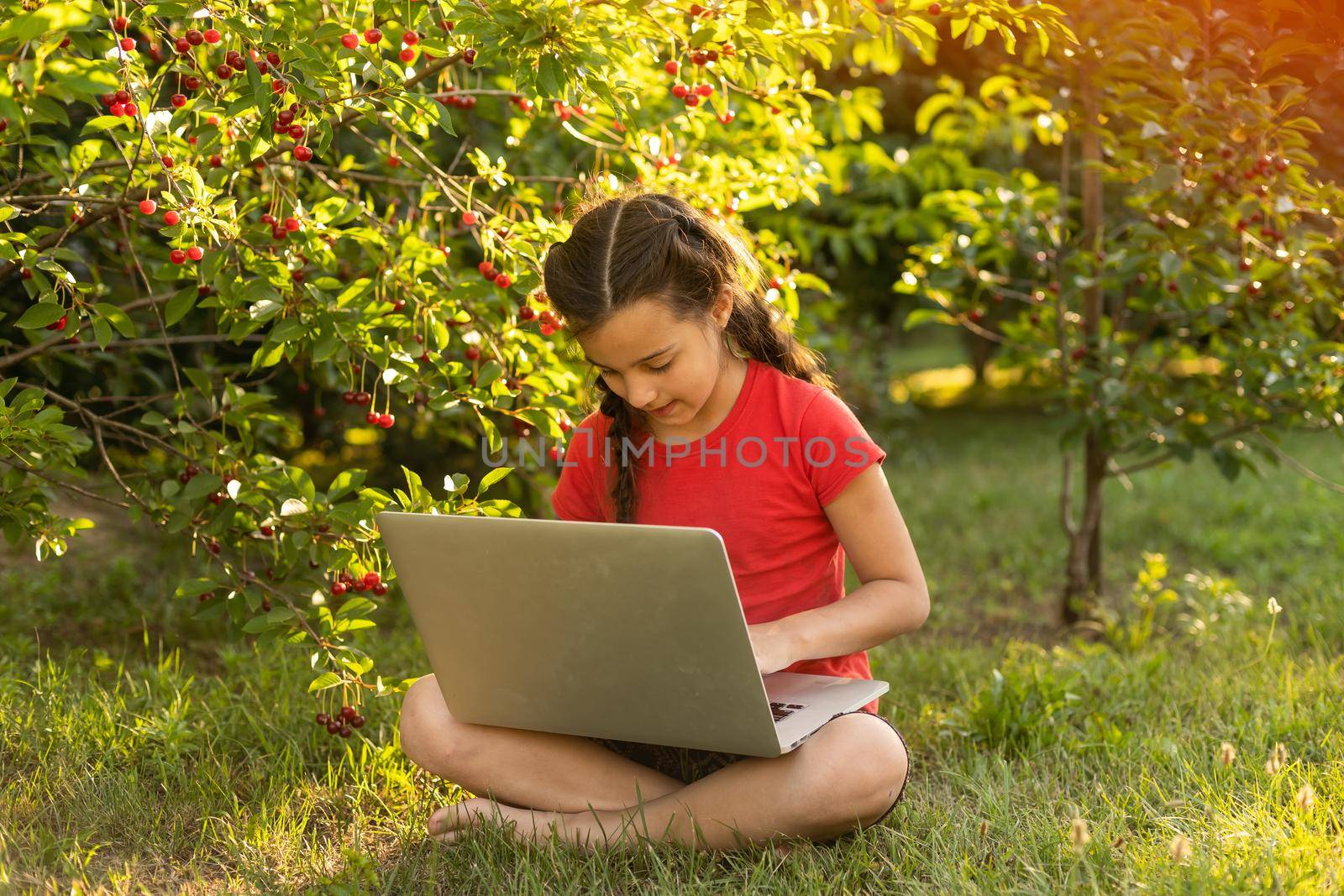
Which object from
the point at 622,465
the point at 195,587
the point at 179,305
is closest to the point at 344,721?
the point at 195,587

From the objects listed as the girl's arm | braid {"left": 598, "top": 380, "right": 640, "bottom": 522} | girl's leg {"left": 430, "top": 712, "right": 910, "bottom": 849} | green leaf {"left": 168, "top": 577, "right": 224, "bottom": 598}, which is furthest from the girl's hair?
green leaf {"left": 168, "top": 577, "right": 224, "bottom": 598}

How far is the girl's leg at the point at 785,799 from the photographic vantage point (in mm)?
1829

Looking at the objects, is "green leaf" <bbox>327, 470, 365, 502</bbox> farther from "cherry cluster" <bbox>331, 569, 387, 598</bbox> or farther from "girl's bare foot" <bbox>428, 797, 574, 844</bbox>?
"girl's bare foot" <bbox>428, 797, 574, 844</bbox>

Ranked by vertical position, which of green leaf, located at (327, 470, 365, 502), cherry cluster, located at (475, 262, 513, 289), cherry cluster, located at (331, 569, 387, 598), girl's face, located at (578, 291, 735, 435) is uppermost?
cherry cluster, located at (475, 262, 513, 289)

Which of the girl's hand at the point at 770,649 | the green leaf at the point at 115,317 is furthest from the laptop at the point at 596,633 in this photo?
the green leaf at the point at 115,317

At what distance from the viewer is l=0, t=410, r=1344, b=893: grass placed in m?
1.82

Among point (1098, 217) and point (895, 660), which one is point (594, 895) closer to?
point (895, 660)

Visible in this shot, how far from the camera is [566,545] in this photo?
1.66 m

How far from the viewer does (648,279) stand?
195 cm

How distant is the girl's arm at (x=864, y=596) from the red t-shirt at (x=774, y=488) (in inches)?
1.7

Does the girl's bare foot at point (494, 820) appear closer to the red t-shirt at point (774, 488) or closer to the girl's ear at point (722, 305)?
the red t-shirt at point (774, 488)

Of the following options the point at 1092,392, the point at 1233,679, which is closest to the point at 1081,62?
the point at 1092,392

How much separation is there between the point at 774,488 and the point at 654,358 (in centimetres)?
30

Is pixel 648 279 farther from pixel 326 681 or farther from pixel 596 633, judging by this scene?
pixel 326 681
